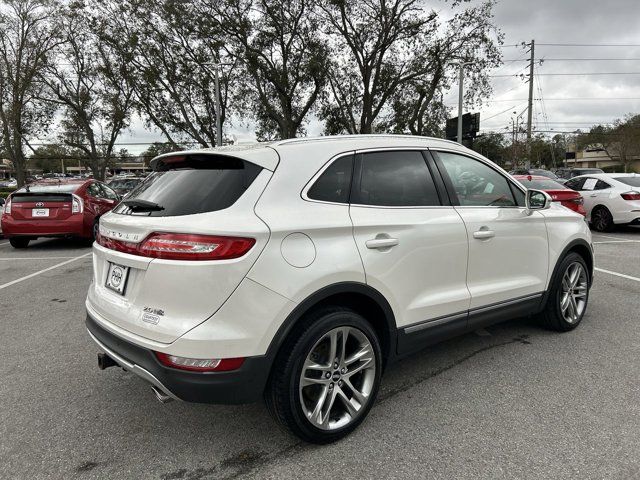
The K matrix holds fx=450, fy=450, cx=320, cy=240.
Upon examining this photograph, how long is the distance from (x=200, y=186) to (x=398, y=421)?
1.81 m

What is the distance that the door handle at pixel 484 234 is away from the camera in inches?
126

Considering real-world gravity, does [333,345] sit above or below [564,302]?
above

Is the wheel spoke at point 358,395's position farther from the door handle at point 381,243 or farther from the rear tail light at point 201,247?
the rear tail light at point 201,247

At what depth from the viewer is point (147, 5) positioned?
74.5 ft

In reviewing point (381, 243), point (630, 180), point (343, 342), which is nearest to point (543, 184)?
point (630, 180)

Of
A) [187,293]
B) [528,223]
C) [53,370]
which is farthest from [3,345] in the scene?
[528,223]

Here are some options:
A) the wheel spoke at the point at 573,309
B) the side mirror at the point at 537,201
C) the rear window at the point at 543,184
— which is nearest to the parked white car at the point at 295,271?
the side mirror at the point at 537,201

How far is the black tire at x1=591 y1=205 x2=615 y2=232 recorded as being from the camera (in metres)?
11.1

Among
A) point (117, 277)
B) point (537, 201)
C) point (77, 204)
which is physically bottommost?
point (117, 277)

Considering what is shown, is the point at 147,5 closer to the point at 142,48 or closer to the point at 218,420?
the point at 142,48

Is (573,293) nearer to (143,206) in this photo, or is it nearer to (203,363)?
(203,363)

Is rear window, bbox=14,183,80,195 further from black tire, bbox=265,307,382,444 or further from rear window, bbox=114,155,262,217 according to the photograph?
black tire, bbox=265,307,382,444

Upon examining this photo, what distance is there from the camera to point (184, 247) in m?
2.16

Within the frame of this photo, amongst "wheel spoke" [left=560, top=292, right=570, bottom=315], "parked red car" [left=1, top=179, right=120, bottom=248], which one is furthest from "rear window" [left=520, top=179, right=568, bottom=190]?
"parked red car" [left=1, top=179, right=120, bottom=248]
